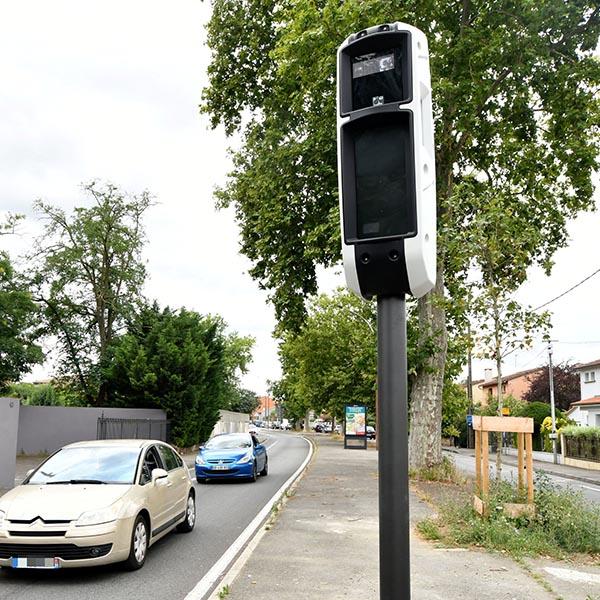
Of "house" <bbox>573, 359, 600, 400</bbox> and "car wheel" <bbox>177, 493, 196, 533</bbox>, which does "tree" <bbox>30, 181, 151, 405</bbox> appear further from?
"house" <bbox>573, 359, 600, 400</bbox>

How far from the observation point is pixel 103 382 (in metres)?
30.7

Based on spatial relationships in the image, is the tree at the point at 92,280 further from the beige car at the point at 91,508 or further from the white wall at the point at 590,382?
the white wall at the point at 590,382

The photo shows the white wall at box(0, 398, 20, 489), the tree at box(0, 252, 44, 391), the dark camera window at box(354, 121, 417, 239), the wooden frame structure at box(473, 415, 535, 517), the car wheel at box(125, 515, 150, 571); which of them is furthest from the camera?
the tree at box(0, 252, 44, 391)

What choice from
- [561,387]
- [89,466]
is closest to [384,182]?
[89,466]

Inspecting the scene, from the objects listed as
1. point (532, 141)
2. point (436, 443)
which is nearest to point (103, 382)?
point (436, 443)

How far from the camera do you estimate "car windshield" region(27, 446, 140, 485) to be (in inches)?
323

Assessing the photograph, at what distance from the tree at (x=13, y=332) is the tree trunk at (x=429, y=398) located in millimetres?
16382

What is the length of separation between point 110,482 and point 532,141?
51.0ft

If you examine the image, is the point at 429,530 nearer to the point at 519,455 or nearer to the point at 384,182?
the point at 519,455

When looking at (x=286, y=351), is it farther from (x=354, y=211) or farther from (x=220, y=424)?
(x=354, y=211)

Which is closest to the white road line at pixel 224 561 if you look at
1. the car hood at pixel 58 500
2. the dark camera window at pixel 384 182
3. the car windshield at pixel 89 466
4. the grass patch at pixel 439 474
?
the car hood at pixel 58 500

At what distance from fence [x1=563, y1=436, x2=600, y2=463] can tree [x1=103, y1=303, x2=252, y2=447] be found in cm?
1916

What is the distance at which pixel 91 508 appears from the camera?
23.6ft

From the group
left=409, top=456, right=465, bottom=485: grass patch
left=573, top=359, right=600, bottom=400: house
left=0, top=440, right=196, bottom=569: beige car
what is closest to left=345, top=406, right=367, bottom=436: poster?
left=573, top=359, right=600, bottom=400: house
